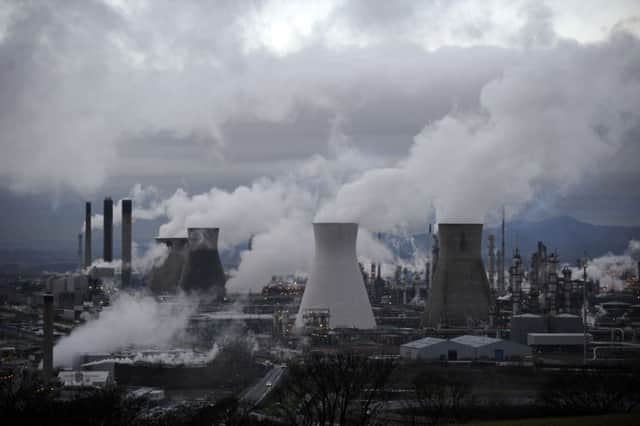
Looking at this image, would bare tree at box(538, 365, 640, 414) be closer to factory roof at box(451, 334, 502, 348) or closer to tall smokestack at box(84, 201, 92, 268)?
factory roof at box(451, 334, 502, 348)

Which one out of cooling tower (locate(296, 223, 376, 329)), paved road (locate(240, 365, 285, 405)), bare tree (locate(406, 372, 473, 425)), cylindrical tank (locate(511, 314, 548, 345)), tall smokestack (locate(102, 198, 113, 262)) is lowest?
paved road (locate(240, 365, 285, 405))

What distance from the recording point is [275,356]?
34688 mm

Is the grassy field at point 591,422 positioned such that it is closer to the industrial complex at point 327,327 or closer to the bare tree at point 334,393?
the bare tree at point 334,393

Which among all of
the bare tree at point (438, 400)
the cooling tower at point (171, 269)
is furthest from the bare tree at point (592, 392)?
the cooling tower at point (171, 269)

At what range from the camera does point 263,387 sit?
1107 inches

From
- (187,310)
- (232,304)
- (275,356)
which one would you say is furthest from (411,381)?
(232,304)

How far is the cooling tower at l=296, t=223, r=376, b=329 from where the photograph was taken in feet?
116

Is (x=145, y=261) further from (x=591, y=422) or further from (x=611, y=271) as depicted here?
(x=591, y=422)

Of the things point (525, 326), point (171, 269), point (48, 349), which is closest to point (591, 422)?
point (48, 349)

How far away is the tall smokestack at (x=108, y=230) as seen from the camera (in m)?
58.3

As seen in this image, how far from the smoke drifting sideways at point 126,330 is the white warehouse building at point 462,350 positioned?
361 inches

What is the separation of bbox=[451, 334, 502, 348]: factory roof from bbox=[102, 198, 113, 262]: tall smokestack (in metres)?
28.4

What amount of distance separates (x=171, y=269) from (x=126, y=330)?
14.9 m

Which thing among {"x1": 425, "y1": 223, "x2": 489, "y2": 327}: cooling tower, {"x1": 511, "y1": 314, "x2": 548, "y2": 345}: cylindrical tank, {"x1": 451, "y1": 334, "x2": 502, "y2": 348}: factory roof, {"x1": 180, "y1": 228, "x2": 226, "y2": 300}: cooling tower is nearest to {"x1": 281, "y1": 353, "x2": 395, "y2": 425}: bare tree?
{"x1": 451, "y1": 334, "x2": 502, "y2": 348}: factory roof
